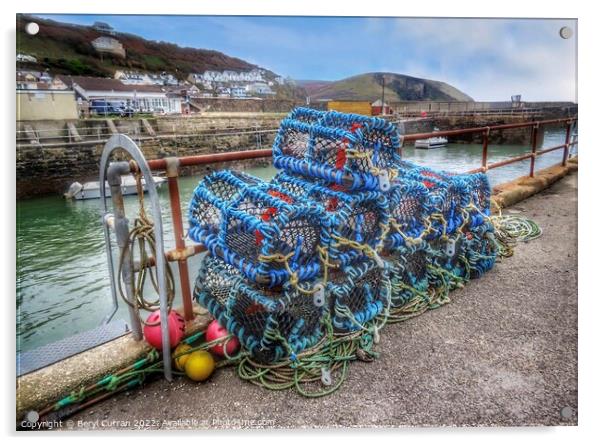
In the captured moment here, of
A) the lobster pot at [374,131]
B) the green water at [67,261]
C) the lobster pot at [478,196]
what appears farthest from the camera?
the green water at [67,261]

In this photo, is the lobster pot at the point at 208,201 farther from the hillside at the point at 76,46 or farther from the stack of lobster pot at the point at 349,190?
the hillside at the point at 76,46

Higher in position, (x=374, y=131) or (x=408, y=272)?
(x=374, y=131)

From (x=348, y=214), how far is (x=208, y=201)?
2.14 feet

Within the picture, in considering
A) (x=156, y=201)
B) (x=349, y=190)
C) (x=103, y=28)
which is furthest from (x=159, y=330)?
(x=103, y=28)

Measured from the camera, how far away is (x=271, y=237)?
1571mm

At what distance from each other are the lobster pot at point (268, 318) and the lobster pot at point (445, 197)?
937 mm

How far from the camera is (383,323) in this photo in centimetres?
200

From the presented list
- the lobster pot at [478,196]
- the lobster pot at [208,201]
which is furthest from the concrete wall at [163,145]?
the lobster pot at [208,201]

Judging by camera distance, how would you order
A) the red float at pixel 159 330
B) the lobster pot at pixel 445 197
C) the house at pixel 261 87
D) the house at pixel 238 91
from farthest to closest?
1. the house at pixel 238 91
2. the house at pixel 261 87
3. the lobster pot at pixel 445 197
4. the red float at pixel 159 330

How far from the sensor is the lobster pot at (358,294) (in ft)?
6.29

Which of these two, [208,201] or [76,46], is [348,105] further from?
[76,46]

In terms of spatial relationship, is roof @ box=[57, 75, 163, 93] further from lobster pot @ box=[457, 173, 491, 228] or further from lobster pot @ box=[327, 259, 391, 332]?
lobster pot @ box=[457, 173, 491, 228]

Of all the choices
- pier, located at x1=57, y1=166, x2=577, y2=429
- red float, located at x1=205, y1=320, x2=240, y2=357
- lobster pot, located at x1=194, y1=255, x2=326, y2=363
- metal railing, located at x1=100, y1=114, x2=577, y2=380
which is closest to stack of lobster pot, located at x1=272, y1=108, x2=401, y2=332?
lobster pot, located at x1=194, y1=255, x2=326, y2=363

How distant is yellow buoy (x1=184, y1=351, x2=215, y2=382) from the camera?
1.70 metres
